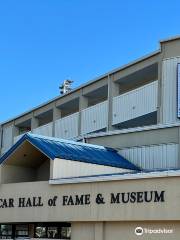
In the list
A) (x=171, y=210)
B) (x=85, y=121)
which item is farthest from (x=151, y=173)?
(x=85, y=121)

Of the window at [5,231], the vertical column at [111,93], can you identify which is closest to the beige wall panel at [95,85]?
the vertical column at [111,93]

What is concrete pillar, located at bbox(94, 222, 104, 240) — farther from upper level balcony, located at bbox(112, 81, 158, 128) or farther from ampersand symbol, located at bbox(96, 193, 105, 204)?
upper level balcony, located at bbox(112, 81, 158, 128)

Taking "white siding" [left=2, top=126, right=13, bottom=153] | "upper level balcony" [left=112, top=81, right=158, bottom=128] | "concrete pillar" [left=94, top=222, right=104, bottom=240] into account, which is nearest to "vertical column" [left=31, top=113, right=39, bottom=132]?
"white siding" [left=2, top=126, right=13, bottom=153]

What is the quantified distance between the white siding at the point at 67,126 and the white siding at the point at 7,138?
10.1m

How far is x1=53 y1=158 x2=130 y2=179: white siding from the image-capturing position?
27094mm

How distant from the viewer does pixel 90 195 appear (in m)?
25.1

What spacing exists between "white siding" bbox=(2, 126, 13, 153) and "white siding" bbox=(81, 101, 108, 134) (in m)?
14.7

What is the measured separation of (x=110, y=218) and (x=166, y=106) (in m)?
13.7

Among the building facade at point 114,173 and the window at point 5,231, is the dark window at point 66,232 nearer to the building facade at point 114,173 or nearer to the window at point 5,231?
the building facade at point 114,173

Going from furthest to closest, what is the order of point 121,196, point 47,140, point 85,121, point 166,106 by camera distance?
point 85,121 → point 166,106 → point 47,140 → point 121,196

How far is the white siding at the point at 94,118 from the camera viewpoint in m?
43.9

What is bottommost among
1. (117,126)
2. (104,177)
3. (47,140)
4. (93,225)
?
(93,225)

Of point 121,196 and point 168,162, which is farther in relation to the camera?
point 168,162

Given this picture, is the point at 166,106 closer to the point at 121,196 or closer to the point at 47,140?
the point at 47,140
